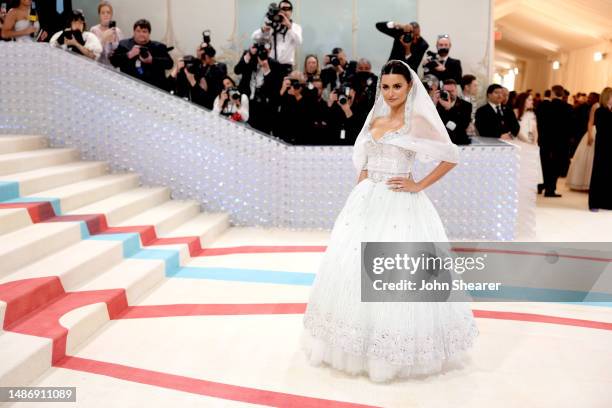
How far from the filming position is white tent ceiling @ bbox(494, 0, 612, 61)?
10477 mm

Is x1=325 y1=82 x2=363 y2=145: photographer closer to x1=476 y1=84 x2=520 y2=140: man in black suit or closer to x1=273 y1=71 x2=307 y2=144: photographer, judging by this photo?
x1=273 y1=71 x2=307 y2=144: photographer

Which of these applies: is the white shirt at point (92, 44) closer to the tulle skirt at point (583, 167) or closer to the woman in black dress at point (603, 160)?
the woman in black dress at point (603, 160)

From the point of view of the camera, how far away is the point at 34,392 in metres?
2.55

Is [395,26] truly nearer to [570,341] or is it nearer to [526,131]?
[526,131]

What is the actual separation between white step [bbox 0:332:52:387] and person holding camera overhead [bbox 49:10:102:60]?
A: 3971mm

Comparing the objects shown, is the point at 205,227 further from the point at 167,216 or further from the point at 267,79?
the point at 267,79

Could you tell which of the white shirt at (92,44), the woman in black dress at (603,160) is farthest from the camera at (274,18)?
the woman in black dress at (603,160)

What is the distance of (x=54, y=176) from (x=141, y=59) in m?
2.06

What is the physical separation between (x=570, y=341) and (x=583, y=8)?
8972 millimetres

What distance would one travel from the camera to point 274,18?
262 inches

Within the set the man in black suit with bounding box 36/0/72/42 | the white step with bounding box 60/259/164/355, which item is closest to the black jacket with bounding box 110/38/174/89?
the man in black suit with bounding box 36/0/72/42

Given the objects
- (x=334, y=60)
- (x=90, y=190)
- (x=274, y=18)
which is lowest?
(x=90, y=190)

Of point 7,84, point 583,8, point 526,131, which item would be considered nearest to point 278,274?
point 7,84

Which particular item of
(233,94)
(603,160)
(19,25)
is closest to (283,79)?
(233,94)
